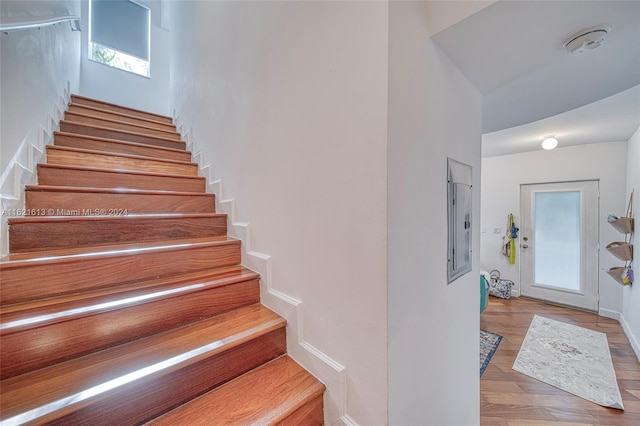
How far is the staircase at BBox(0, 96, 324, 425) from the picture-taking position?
A: 0.85m

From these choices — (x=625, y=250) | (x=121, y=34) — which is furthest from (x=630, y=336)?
(x=121, y=34)

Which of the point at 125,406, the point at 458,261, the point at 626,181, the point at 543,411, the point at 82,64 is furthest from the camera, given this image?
the point at 82,64

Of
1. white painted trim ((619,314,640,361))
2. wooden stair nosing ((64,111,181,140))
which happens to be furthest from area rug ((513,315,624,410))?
wooden stair nosing ((64,111,181,140))

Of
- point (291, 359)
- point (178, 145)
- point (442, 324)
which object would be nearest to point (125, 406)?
point (291, 359)

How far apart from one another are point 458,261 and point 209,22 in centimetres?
284

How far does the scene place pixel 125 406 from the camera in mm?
842

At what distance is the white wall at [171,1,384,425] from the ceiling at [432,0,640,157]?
419mm

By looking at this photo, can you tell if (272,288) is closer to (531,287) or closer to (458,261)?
(458,261)

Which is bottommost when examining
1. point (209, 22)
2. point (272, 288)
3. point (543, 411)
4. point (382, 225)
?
point (543, 411)

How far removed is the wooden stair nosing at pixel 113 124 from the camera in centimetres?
242

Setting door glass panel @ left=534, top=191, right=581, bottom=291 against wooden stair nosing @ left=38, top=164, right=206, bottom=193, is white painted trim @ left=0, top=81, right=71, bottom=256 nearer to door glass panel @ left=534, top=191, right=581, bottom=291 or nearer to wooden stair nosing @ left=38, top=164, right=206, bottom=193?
wooden stair nosing @ left=38, top=164, right=206, bottom=193

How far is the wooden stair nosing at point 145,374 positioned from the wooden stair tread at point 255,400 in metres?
0.04

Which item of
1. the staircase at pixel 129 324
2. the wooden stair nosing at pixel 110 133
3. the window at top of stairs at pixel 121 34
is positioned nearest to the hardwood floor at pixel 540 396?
the staircase at pixel 129 324

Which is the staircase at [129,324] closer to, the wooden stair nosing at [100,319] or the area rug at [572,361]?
the wooden stair nosing at [100,319]
